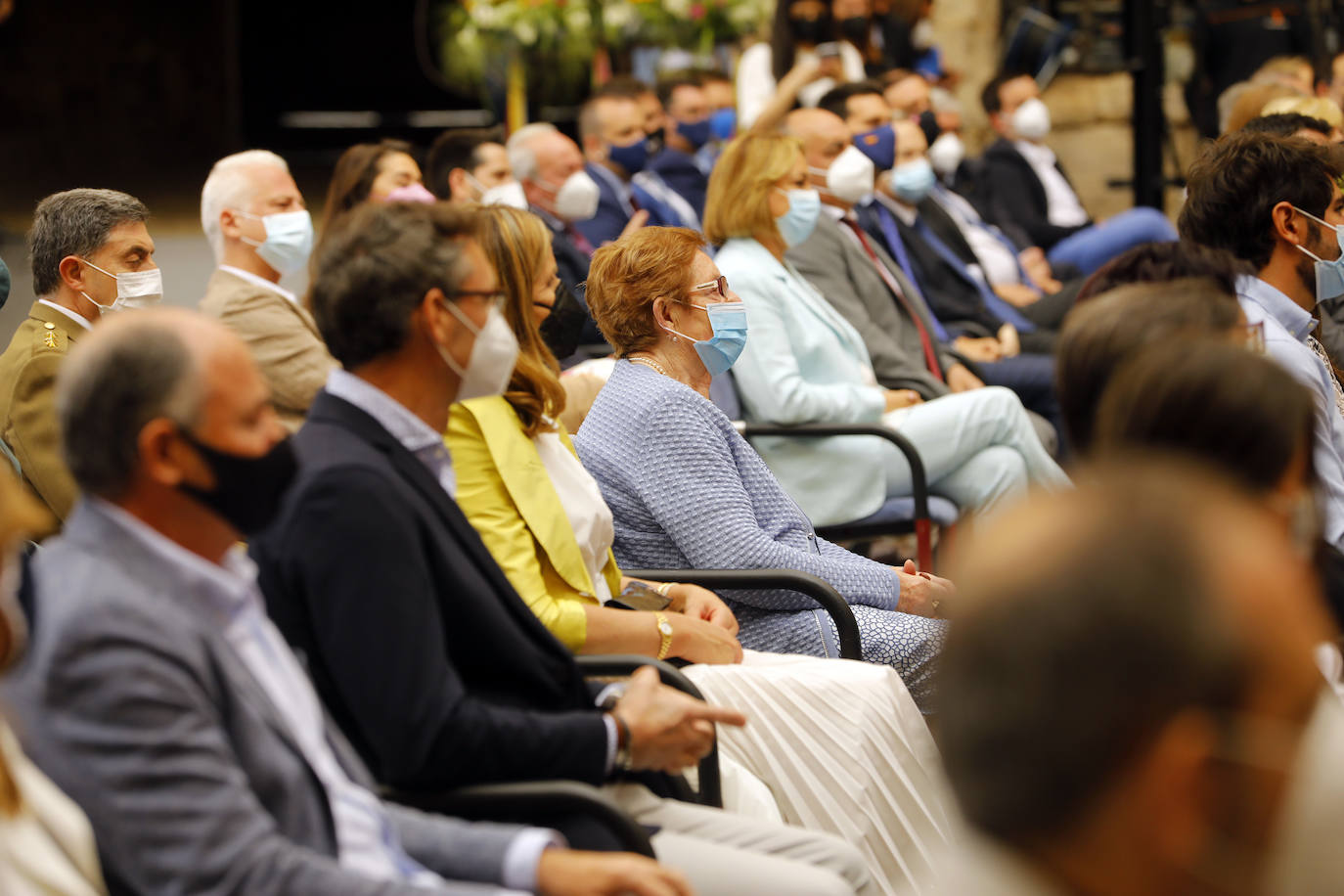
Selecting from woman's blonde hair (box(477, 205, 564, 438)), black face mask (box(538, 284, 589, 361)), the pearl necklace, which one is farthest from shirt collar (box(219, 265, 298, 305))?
woman's blonde hair (box(477, 205, 564, 438))

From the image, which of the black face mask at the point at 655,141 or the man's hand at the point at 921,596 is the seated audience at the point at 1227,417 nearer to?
the man's hand at the point at 921,596

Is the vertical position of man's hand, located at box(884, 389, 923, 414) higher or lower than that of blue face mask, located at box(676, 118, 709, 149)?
lower

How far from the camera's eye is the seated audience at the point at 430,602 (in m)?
1.67

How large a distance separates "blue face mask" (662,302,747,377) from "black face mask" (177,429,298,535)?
59.7 inches

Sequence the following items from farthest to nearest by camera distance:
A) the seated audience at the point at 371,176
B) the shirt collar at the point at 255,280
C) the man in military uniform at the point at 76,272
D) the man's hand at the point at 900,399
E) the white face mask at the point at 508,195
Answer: the white face mask at the point at 508,195, the seated audience at the point at 371,176, the man's hand at the point at 900,399, the shirt collar at the point at 255,280, the man in military uniform at the point at 76,272

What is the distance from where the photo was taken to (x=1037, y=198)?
7.04m

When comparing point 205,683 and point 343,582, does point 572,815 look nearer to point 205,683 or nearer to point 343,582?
point 343,582

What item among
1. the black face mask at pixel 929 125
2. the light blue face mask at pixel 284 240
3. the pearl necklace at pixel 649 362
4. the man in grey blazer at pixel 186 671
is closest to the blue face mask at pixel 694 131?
the black face mask at pixel 929 125

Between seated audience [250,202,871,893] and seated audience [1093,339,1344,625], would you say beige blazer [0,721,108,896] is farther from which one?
seated audience [1093,339,1344,625]

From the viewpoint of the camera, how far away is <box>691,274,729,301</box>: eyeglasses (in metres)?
2.99

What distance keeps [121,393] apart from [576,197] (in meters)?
3.95

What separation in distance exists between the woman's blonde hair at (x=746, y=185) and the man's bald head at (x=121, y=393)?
2737mm

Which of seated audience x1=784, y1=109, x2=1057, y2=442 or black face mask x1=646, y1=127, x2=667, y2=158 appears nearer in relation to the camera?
seated audience x1=784, y1=109, x2=1057, y2=442

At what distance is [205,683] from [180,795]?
0.11 m
